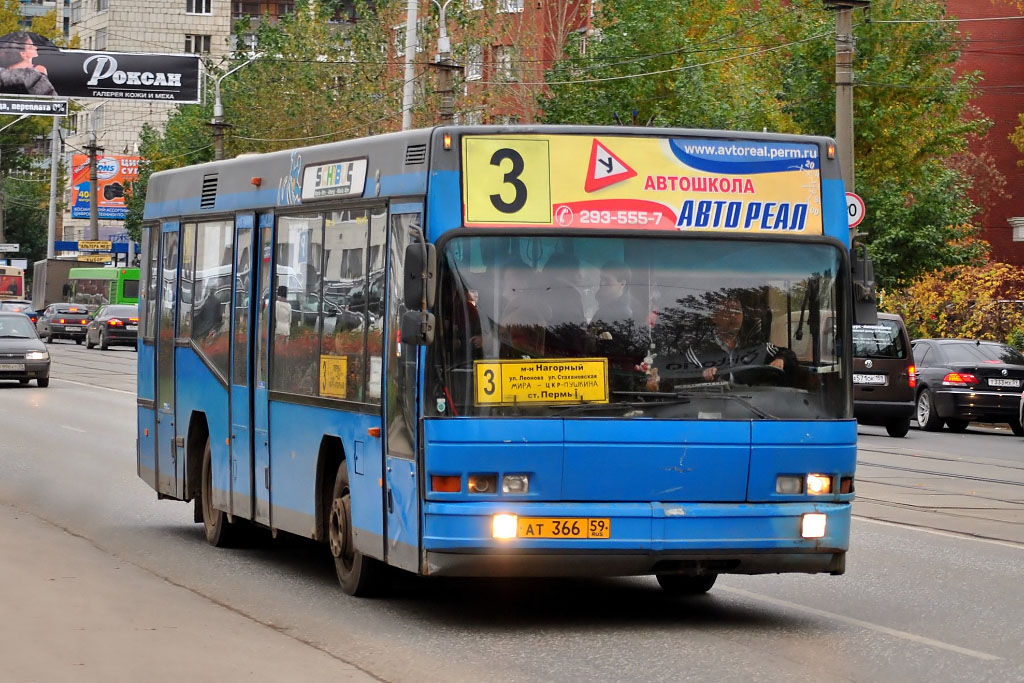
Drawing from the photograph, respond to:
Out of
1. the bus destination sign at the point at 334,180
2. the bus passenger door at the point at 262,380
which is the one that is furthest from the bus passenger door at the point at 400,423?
the bus passenger door at the point at 262,380

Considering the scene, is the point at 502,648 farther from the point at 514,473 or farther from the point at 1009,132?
the point at 1009,132

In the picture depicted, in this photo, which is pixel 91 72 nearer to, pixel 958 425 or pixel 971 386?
pixel 958 425

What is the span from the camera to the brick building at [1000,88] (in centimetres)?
6044

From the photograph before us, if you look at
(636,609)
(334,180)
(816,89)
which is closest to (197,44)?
(816,89)

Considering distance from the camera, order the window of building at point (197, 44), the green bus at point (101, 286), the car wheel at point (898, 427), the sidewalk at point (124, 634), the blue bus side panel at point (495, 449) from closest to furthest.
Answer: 1. the sidewalk at point (124, 634)
2. the blue bus side panel at point (495, 449)
3. the car wheel at point (898, 427)
4. the green bus at point (101, 286)
5. the window of building at point (197, 44)

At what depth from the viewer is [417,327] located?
8.97m

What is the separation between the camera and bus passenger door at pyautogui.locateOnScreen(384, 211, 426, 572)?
929 cm

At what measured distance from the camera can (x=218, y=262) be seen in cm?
1271

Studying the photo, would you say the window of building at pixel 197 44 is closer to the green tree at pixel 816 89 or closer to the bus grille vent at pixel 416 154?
the green tree at pixel 816 89

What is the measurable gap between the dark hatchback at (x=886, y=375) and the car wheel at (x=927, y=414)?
195 cm

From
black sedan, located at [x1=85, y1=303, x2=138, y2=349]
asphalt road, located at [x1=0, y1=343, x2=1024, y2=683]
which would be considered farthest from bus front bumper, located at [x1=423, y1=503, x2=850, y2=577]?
black sedan, located at [x1=85, y1=303, x2=138, y2=349]

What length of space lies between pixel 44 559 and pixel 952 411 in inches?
761

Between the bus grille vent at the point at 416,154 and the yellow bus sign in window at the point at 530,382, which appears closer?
the yellow bus sign in window at the point at 530,382

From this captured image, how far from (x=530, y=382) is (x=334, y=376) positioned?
171 centimetres
